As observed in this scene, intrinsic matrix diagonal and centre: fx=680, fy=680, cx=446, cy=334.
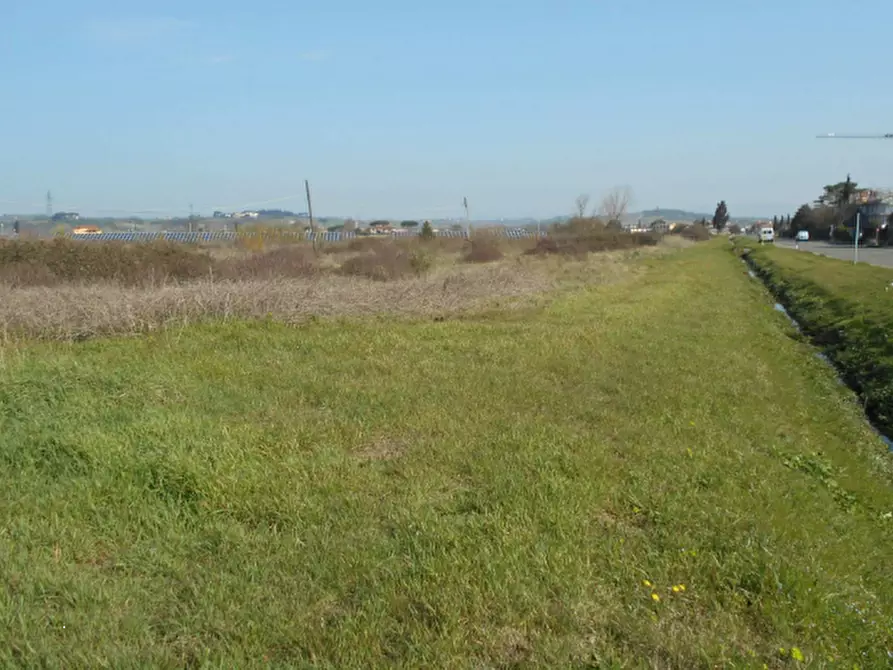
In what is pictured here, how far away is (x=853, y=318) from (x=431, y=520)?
15840 millimetres

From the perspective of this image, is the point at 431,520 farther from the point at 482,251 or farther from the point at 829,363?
the point at 482,251

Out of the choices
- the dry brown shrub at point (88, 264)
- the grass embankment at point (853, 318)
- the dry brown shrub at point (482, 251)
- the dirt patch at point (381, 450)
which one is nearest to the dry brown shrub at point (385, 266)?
the dry brown shrub at point (88, 264)

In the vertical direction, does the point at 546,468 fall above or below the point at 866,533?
above

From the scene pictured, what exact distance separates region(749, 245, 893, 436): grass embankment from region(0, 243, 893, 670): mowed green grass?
6.62 feet

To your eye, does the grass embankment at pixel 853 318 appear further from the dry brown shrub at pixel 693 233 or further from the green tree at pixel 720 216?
the green tree at pixel 720 216

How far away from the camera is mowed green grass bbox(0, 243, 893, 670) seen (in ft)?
11.7

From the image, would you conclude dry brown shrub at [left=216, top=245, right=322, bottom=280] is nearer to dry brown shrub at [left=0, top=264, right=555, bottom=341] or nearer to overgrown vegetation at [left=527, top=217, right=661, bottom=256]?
dry brown shrub at [left=0, top=264, right=555, bottom=341]

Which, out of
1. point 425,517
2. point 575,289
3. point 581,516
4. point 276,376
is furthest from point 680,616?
point 575,289

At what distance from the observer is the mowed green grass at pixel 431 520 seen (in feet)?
11.7

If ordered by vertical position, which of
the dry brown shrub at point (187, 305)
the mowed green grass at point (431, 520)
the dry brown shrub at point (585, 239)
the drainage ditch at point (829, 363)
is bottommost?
the drainage ditch at point (829, 363)

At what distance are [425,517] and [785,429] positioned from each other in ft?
18.4

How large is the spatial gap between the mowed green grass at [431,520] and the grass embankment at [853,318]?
2.02 meters

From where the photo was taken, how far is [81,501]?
17.1 ft

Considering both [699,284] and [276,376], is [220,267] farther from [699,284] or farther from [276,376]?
[699,284]
